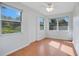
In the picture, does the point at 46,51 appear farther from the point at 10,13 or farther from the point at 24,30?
the point at 10,13

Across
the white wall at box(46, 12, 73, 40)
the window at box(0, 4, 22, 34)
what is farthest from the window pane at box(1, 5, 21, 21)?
the white wall at box(46, 12, 73, 40)

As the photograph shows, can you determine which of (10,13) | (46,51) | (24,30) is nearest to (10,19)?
(10,13)

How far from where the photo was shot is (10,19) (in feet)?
11.4

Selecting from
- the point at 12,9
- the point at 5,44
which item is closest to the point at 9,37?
the point at 5,44

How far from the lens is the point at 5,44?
3088mm

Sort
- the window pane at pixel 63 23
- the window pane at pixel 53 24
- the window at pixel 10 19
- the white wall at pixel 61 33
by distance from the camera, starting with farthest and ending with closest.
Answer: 1. the window pane at pixel 53 24
2. the window pane at pixel 63 23
3. the white wall at pixel 61 33
4. the window at pixel 10 19

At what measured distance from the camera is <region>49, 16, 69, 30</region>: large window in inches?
277

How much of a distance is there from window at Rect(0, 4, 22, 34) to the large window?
12.5 feet

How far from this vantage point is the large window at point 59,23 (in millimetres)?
7047

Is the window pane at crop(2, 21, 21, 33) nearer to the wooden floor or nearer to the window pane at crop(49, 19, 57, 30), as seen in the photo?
the wooden floor

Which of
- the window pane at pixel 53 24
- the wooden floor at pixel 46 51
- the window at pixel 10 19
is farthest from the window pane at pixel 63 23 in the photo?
the window at pixel 10 19

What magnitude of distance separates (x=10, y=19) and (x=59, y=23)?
4563mm

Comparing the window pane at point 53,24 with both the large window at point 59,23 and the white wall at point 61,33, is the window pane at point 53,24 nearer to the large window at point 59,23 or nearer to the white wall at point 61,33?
the large window at point 59,23

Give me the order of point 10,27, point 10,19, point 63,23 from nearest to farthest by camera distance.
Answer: point 10,19
point 10,27
point 63,23
